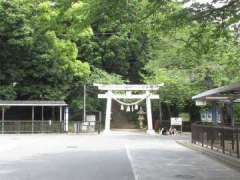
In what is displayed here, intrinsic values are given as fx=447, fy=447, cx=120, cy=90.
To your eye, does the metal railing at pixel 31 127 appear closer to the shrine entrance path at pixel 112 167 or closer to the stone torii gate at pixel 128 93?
the stone torii gate at pixel 128 93

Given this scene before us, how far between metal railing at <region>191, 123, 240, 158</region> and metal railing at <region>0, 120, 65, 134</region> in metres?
20.0

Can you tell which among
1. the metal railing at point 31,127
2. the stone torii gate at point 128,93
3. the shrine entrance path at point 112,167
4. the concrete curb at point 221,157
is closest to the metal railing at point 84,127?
the stone torii gate at point 128,93

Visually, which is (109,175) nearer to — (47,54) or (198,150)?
(198,150)

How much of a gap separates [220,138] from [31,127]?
25.8m

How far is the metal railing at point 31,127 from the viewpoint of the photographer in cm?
4031

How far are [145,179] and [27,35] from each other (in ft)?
115

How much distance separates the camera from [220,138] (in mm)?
17781

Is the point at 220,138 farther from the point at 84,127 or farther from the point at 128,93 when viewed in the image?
the point at 128,93

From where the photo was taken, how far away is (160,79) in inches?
1713

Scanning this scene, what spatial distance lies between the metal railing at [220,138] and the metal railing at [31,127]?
19999 mm

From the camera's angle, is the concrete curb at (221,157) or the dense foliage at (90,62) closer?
the concrete curb at (221,157)

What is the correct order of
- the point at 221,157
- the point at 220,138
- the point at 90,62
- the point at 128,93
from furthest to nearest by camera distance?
the point at 90,62, the point at 128,93, the point at 220,138, the point at 221,157

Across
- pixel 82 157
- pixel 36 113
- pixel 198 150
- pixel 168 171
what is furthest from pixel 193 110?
pixel 168 171

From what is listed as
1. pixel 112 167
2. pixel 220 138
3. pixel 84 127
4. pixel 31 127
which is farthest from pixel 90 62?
pixel 112 167
